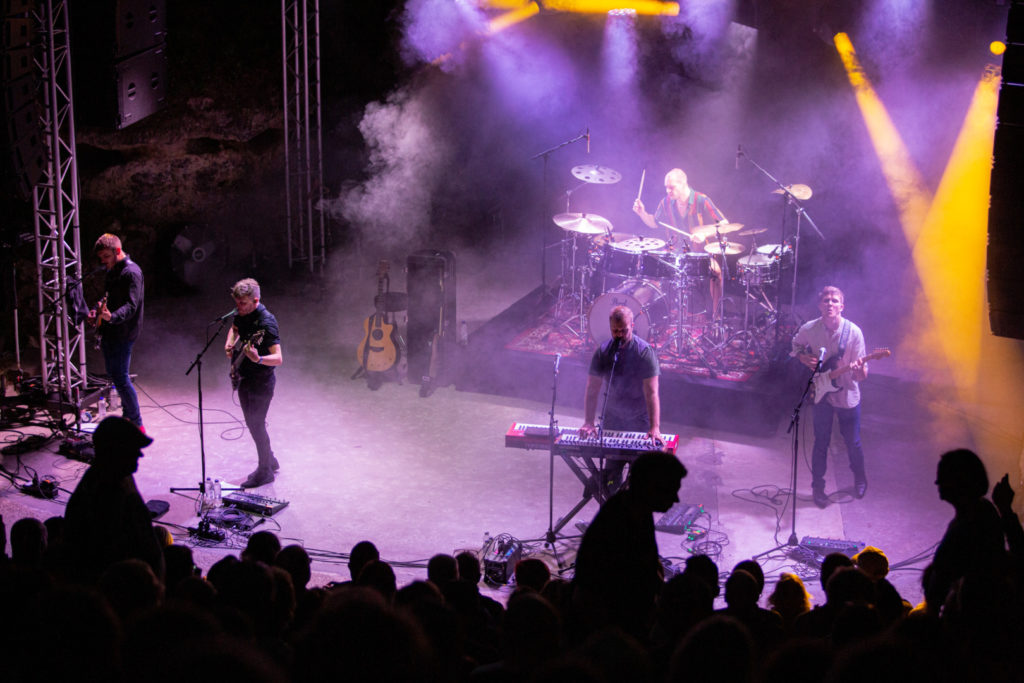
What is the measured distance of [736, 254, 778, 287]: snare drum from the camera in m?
12.0

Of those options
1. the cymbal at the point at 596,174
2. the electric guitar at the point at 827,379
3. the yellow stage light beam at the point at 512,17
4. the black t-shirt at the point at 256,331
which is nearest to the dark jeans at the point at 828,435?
the electric guitar at the point at 827,379

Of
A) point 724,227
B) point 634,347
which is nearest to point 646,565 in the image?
point 634,347

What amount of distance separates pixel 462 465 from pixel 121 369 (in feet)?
11.8

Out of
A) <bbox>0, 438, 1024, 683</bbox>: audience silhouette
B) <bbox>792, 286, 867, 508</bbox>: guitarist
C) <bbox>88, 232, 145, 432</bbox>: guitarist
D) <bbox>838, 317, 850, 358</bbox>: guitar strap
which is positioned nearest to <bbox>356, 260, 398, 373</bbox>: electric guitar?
<bbox>88, 232, 145, 432</bbox>: guitarist

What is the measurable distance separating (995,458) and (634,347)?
4586mm

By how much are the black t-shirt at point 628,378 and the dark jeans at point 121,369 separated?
4.88 meters

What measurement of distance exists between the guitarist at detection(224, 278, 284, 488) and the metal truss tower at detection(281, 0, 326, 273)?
21.9 feet

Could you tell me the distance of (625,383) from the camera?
732cm

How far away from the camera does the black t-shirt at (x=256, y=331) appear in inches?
318

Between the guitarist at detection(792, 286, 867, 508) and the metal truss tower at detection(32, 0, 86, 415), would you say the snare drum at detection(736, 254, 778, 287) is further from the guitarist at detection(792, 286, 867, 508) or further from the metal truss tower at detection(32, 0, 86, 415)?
the metal truss tower at detection(32, 0, 86, 415)

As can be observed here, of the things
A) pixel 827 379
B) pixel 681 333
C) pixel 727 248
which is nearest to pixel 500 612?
pixel 827 379

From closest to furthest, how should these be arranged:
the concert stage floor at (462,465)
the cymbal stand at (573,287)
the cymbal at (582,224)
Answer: the concert stage floor at (462,465)
the cymbal at (582,224)
the cymbal stand at (573,287)

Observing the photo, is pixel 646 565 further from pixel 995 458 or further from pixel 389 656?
pixel 995 458

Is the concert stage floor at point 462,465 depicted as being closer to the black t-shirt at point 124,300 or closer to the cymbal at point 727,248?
the black t-shirt at point 124,300
